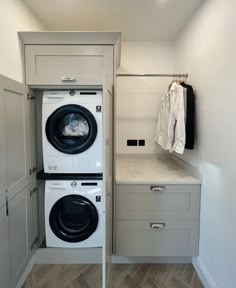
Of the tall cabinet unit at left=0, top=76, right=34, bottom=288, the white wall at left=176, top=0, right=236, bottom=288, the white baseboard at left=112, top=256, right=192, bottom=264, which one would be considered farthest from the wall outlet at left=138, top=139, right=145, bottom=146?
the tall cabinet unit at left=0, top=76, right=34, bottom=288

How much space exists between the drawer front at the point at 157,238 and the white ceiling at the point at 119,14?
1.96m

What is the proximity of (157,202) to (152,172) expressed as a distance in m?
0.38

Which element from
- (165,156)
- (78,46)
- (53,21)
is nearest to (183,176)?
(165,156)

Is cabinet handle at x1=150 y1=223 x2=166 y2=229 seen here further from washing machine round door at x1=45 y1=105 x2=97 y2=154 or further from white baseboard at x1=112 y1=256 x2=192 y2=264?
washing machine round door at x1=45 y1=105 x2=97 y2=154

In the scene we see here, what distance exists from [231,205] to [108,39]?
5.34 ft

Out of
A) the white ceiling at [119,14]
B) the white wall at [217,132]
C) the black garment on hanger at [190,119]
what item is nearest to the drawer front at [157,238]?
the white wall at [217,132]

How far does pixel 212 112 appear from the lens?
192cm

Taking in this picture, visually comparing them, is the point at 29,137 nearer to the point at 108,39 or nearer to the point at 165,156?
the point at 108,39

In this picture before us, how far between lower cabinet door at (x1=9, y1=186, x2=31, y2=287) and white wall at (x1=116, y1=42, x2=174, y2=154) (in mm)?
1619

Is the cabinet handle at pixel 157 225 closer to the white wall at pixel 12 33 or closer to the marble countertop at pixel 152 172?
the marble countertop at pixel 152 172

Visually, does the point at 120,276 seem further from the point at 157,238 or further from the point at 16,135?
the point at 16,135

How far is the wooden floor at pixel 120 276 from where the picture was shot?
205cm

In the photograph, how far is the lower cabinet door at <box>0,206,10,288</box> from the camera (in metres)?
1.58

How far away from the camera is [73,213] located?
7.70ft
